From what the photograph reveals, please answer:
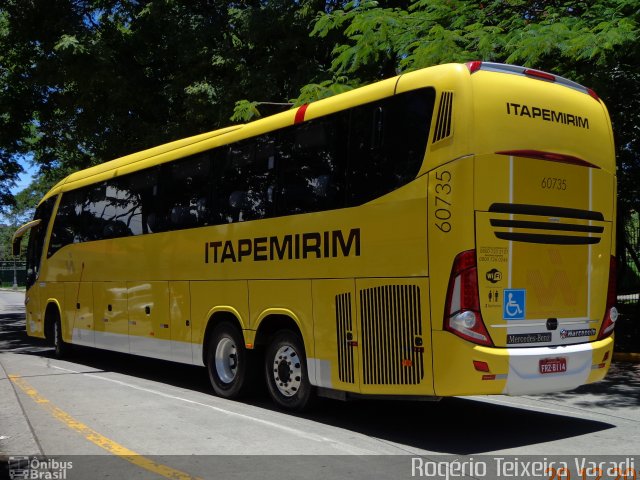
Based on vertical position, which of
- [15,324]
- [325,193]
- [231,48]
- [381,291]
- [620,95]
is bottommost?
[15,324]

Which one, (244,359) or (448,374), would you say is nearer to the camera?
(448,374)

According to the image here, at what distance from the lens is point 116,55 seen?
61.8 ft

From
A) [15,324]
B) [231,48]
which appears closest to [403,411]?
[231,48]

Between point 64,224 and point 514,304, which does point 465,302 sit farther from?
point 64,224

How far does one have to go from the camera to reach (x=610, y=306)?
7.35m

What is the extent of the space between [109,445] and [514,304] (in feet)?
13.2

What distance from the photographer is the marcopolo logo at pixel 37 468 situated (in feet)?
17.9

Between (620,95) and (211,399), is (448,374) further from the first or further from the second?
(620,95)

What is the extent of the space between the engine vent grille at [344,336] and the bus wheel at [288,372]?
74 cm

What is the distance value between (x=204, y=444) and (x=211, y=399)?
109 inches

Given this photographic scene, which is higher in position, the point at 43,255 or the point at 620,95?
the point at 620,95

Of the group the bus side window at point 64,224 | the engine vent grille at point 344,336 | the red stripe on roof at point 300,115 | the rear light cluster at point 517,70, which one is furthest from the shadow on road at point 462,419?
the bus side window at point 64,224

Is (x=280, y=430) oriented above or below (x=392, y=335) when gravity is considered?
below

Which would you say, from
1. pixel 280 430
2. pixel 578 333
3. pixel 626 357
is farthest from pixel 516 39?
pixel 280 430
